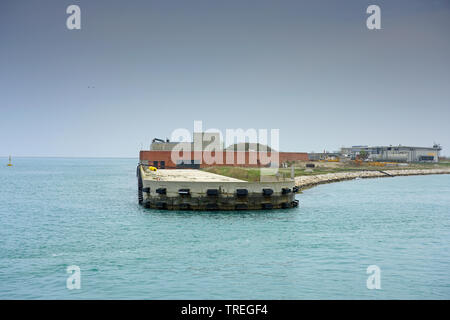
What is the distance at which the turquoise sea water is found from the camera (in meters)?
16.3

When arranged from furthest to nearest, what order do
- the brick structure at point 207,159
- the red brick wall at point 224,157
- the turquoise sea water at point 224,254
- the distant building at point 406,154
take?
the distant building at point 406,154
the red brick wall at point 224,157
the brick structure at point 207,159
the turquoise sea water at point 224,254

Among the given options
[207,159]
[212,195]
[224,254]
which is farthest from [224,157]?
[224,254]

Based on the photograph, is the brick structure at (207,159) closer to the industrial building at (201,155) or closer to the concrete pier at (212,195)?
the industrial building at (201,155)

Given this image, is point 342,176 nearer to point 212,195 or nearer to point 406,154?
point 212,195

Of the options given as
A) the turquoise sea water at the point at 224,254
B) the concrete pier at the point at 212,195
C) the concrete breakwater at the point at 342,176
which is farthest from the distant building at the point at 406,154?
the concrete pier at the point at 212,195

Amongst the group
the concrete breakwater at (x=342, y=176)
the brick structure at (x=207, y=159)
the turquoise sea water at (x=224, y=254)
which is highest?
the brick structure at (x=207, y=159)

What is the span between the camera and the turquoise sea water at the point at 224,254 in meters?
16.3

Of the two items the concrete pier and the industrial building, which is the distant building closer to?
the industrial building

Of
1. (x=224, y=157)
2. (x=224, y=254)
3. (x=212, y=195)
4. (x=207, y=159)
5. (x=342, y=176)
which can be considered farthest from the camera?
(x=342, y=176)

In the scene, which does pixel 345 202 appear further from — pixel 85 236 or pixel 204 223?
pixel 85 236

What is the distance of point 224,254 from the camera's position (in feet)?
71.4

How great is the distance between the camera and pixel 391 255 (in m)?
22.3
